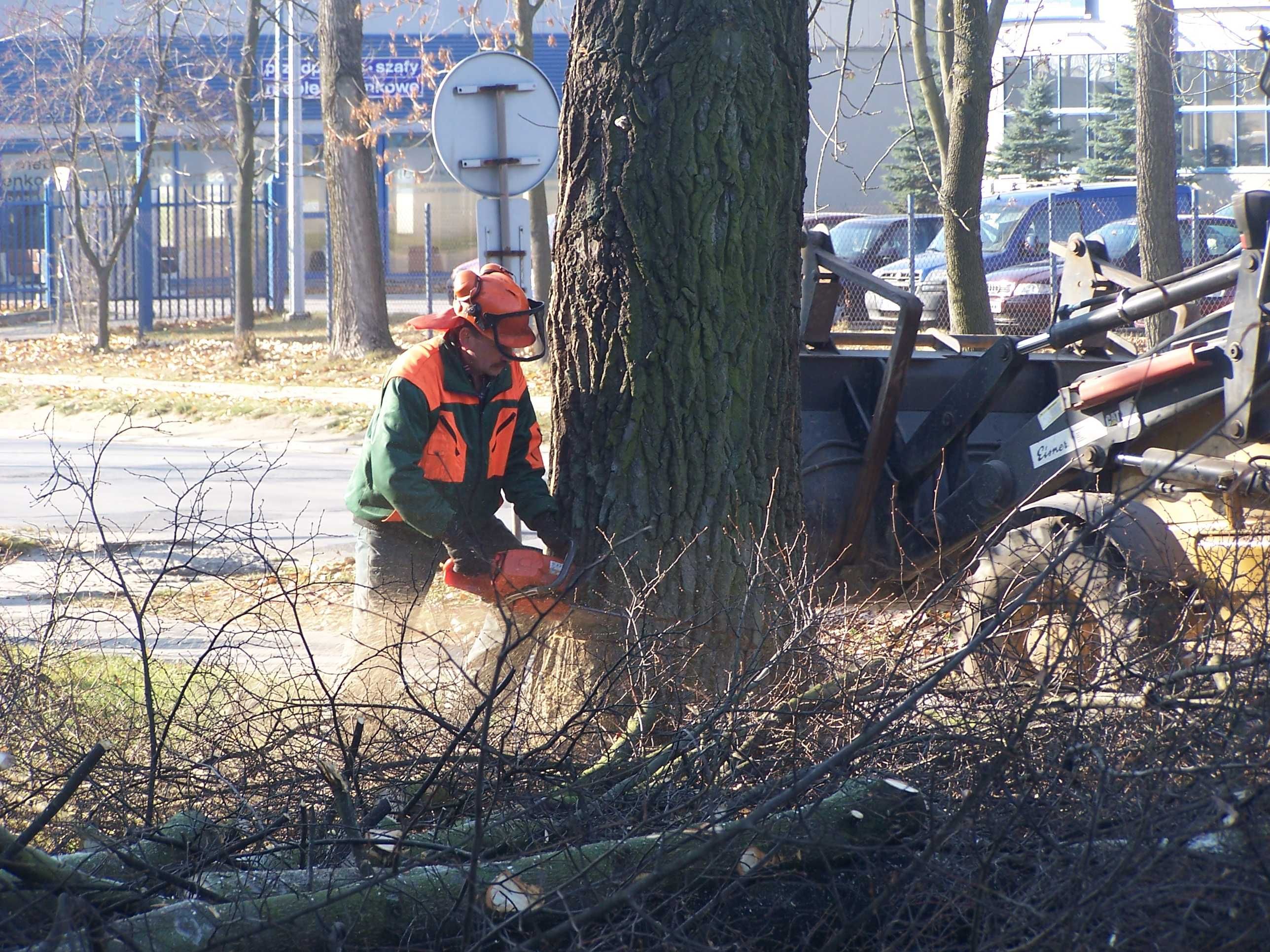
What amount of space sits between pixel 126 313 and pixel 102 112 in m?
3.49

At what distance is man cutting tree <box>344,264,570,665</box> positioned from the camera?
4.50 meters

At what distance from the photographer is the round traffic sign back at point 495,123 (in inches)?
236

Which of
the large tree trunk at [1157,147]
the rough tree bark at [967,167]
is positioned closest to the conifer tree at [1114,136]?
the large tree trunk at [1157,147]

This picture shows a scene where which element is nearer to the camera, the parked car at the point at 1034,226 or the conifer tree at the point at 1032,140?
the parked car at the point at 1034,226

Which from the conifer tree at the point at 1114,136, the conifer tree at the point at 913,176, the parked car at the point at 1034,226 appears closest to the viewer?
the parked car at the point at 1034,226

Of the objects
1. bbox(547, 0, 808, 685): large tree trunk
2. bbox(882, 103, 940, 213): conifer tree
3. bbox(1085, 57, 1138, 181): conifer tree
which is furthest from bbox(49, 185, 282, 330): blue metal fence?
bbox(1085, 57, 1138, 181): conifer tree

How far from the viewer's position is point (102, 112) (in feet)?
75.7

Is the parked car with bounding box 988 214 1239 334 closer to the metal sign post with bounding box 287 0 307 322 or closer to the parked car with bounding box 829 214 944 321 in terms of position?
the parked car with bounding box 829 214 944 321

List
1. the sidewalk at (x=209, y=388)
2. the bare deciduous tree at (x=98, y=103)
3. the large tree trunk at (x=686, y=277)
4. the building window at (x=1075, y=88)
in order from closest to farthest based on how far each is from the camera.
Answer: the large tree trunk at (x=686, y=277) → the sidewalk at (x=209, y=388) → the bare deciduous tree at (x=98, y=103) → the building window at (x=1075, y=88)

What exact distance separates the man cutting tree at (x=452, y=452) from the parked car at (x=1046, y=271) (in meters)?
11.7

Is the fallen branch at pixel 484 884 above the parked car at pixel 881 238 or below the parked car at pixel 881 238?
below

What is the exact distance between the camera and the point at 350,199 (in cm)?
1641

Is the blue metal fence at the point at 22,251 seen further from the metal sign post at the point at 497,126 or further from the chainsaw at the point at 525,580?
the chainsaw at the point at 525,580

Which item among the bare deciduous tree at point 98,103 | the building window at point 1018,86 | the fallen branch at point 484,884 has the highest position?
the building window at point 1018,86
